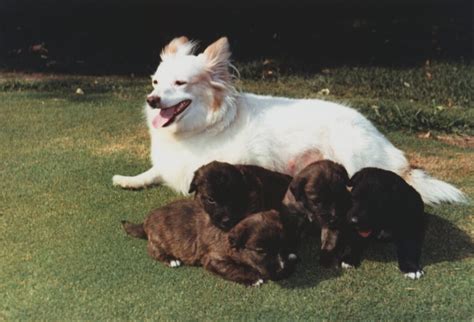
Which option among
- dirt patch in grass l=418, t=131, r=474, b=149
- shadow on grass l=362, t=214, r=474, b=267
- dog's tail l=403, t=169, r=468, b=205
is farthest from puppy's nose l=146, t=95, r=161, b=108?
dirt patch in grass l=418, t=131, r=474, b=149

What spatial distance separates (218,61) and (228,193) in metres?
1.57

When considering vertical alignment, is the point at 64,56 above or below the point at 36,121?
below

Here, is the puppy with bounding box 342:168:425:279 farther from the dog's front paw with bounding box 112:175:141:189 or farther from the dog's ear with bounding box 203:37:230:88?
the dog's front paw with bounding box 112:175:141:189

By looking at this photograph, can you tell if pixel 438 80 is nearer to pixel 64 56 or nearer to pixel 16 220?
pixel 64 56

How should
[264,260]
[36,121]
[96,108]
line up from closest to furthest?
[264,260]
[36,121]
[96,108]

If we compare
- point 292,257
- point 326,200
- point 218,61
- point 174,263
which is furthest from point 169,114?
point 292,257

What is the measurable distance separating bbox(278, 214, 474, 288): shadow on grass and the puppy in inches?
6.3

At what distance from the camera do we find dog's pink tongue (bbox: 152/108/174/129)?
602cm

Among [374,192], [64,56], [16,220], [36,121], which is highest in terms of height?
[374,192]

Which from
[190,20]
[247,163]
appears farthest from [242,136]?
[190,20]

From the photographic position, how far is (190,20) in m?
13.3

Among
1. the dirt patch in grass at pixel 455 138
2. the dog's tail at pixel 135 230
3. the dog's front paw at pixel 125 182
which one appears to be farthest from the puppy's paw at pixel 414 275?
the dirt patch in grass at pixel 455 138

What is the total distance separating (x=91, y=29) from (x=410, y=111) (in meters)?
7.06

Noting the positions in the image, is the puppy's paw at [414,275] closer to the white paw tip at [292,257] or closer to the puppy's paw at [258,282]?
the white paw tip at [292,257]
